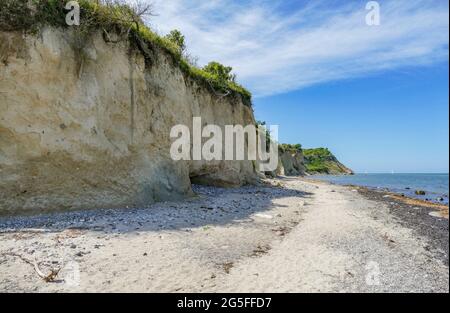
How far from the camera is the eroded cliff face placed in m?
10.6

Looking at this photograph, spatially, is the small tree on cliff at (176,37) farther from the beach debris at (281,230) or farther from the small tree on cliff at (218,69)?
the beach debris at (281,230)

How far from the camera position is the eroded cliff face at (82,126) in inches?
418

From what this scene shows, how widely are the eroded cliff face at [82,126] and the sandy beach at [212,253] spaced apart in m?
1.09

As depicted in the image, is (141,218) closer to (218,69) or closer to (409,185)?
(218,69)

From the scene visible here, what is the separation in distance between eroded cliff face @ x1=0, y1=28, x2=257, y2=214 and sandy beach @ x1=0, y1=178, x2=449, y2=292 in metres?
1.09

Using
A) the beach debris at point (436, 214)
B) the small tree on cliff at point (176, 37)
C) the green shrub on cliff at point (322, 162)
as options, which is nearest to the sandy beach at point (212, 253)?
the beach debris at point (436, 214)

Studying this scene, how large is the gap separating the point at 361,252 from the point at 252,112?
20.7 meters

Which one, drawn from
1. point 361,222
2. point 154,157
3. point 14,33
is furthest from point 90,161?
point 361,222

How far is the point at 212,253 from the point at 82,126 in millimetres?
7054

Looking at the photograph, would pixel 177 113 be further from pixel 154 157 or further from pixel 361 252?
pixel 361 252

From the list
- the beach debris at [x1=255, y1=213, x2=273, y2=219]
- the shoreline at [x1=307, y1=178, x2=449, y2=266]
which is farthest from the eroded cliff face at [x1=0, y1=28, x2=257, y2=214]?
the shoreline at [x1=307, y1=178, x2=449, y2=266]

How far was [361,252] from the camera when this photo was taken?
822cm

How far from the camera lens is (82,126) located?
39.0 ft

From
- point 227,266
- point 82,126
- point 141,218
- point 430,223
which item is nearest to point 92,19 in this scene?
point 82,126
